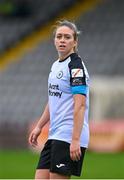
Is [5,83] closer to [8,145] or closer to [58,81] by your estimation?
[8,145]

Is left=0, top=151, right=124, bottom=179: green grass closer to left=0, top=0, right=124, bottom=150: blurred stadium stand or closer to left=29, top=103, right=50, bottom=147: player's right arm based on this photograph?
left=0, top=0, right=124, bottom=150: blurred stadium stand

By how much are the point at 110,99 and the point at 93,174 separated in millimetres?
7560

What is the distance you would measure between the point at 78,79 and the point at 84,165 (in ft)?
32.3

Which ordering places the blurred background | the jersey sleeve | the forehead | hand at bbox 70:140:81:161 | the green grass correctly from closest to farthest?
1. hand at bbox 70:140:81:161
2. the jersey sleeve
3. the forehead
4. the green grass
5. the blurred background

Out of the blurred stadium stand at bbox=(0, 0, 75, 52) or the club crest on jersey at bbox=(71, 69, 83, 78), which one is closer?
the club crest on jersey at bbox=(71, 69, 83, 78)

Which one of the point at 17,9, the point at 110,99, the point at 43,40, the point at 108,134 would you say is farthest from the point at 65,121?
the point at 17,9

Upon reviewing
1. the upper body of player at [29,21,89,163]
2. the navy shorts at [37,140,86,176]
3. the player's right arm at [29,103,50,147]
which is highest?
the upper body of player at [29,21,89,163]

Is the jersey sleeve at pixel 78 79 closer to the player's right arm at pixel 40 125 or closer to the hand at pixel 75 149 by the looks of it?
the hand at pixel 75 149

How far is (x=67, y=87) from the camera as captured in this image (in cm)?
770

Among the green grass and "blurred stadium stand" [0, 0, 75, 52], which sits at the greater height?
"blurred stadium stand" [0, 0, 75, 52]

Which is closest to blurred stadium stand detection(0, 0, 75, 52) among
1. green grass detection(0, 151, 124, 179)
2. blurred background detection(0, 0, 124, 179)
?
blurred background detection(0, 0, 124, 179)

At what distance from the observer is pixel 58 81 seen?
7.73 meters

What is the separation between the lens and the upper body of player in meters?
7.60

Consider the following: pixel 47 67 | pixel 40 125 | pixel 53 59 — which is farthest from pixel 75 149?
pixel 53 59
